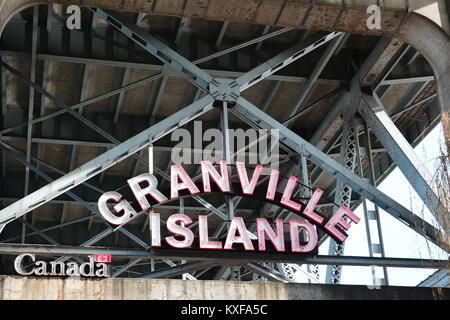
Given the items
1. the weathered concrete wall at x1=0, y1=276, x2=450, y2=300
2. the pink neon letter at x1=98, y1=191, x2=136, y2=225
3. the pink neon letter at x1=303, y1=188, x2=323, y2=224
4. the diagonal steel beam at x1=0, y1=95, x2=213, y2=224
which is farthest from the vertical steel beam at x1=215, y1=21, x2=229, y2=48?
the weathered concrete wall at x1=0, y1=276, x2=450, y2=300

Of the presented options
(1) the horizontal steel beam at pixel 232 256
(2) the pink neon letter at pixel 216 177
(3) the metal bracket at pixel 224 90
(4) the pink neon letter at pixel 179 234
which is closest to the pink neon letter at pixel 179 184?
(2) the pink neon letter at pixel 216 177

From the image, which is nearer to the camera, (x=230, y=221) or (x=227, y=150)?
(x=230, y=221)

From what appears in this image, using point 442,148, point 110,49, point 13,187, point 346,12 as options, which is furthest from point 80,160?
point 442,148

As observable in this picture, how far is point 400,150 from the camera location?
2830 centimetres

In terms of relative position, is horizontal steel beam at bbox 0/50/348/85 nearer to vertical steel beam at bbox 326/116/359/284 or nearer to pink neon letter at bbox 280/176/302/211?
vertical steel beam at bbox 326/116/359/284

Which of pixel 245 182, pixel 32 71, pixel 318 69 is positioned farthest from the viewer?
pixel 318 69

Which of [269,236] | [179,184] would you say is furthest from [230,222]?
[179,184]

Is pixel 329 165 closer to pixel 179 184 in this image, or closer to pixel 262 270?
pixel 262 270

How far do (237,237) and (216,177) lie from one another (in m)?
2.15

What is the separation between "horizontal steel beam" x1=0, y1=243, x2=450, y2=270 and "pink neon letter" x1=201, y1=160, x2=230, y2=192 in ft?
6.88

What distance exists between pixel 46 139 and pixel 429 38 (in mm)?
15118

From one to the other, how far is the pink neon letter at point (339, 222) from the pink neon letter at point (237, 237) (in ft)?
9.21

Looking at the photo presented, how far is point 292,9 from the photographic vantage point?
1001 inches
